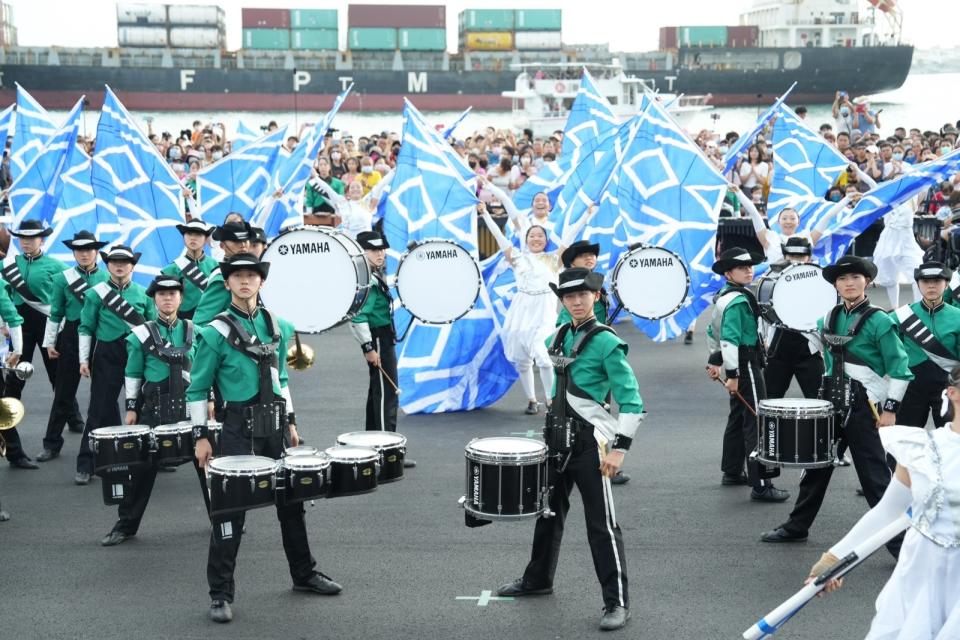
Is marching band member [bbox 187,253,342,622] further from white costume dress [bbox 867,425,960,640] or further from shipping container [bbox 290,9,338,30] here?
shipping container [bbox 290,9,338,30]

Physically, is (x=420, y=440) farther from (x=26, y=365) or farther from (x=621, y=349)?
(x=621, y=349)

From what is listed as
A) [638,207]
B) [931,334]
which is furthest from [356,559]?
[638,207]

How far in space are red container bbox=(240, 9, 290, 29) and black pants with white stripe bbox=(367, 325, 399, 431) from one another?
81.5 metres

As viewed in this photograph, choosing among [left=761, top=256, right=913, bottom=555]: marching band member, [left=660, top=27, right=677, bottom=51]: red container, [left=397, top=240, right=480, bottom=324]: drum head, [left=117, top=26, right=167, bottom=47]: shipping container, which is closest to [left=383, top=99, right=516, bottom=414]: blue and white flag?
[left=397, top=240, right=480, bottom=324]: drum head

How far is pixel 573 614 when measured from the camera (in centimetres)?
635

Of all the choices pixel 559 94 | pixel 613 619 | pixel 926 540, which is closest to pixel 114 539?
pixel 613 619

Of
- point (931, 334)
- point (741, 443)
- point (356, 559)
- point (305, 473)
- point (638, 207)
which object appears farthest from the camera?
point (638, 207)

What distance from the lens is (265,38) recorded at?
8731cm

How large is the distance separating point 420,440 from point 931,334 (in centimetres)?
450

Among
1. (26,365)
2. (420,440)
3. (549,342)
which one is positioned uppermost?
(549,342)

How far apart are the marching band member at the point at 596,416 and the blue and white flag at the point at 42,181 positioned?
10.2m

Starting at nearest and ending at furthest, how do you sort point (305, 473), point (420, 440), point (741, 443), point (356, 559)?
point (305, 473) → point (356, 559) → point (741, 443) → point (420, 440)

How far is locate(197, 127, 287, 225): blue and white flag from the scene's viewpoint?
13.8m

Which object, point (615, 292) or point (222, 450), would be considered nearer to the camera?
point (222, 450)
